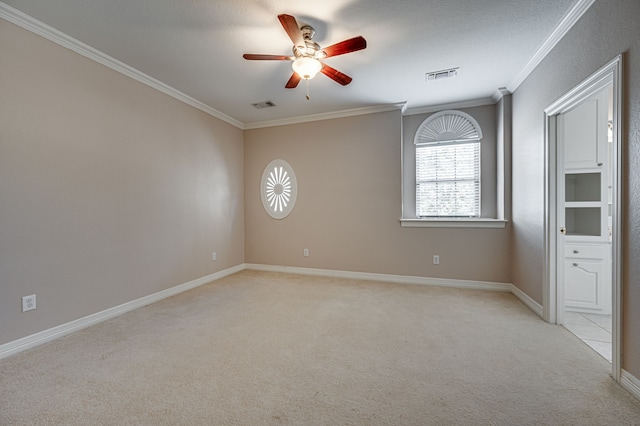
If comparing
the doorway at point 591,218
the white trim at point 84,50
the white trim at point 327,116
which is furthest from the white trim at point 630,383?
the white trim at point 84,50

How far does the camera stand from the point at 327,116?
4.36 metres

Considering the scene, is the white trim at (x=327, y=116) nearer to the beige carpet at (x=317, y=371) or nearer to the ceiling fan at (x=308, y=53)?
the ceiling fan at (x=308, y=53)

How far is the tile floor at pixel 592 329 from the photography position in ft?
7.10

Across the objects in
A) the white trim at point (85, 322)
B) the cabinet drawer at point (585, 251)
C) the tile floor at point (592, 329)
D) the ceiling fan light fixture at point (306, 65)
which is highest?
the ceiling fan light fixture at point (306, 65)

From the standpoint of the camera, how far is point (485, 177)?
3912 millimetres

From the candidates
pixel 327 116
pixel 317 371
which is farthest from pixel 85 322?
pixel 327 116

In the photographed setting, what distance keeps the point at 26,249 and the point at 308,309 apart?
8.18 feet

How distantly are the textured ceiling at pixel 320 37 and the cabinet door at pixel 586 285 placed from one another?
219cm

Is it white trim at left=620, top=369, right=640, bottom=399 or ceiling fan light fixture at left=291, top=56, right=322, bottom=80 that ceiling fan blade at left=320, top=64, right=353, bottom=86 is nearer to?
ceiling fan light fixture at left=291, top=56, right=322, bottom=80

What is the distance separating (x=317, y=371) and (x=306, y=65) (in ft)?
7.72

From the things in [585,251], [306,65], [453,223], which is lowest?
[585,251]

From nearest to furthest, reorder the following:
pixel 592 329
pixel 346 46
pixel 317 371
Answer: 1. pixel 317 371
2. pixel 346 46
3. pixel 592 329

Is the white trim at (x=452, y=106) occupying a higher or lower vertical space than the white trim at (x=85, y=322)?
higher

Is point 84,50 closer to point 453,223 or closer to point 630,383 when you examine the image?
point 453,223
